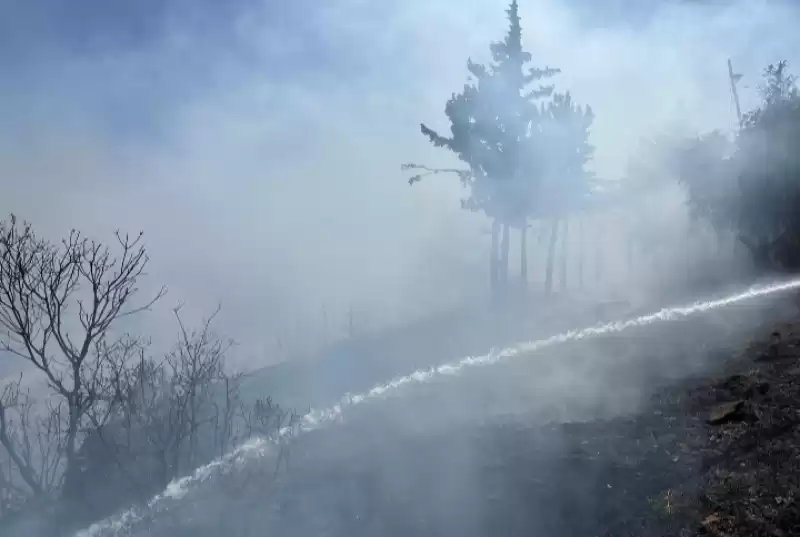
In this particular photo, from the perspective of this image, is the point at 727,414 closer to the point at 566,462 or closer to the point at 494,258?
the point at 566,462

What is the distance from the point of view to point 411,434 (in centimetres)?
1222

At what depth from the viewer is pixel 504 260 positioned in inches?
1182

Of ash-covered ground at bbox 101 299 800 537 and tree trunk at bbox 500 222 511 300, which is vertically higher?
tree trunk at bbox 500 222 511 300

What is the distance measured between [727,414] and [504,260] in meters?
21.4

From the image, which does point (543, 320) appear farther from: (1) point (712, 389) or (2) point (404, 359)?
(1) point (712, 389)

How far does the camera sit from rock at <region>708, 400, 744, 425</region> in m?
8.70

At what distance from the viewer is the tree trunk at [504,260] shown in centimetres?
2945

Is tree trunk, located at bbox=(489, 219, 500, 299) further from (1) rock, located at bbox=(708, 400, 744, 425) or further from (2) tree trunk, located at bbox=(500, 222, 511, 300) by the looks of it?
(1) rock, located at bbox=(708, 400, 744, 425)

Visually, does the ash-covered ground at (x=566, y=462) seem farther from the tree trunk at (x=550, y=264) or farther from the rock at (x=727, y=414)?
the tree trunk at (x=550, y=264)

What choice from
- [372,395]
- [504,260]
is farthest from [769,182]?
[372,395]

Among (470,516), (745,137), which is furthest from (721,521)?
(745,137)

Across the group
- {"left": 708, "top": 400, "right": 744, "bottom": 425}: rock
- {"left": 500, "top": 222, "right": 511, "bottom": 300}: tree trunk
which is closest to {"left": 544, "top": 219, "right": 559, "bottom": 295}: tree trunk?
{"left": 500, "top": 222, "right": 511, "bottom": 300}: tree trunk

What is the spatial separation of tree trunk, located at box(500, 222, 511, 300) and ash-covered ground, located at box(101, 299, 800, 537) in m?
14.9

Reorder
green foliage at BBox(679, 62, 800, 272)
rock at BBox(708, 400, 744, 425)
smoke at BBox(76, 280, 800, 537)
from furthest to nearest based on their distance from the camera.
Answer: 1. green foliage at BBox(679, 62, 800, 272)
2. smoke at BBox(76, 280, 800, 537)
3. rock at BBox(708, 400, 744, 425)
